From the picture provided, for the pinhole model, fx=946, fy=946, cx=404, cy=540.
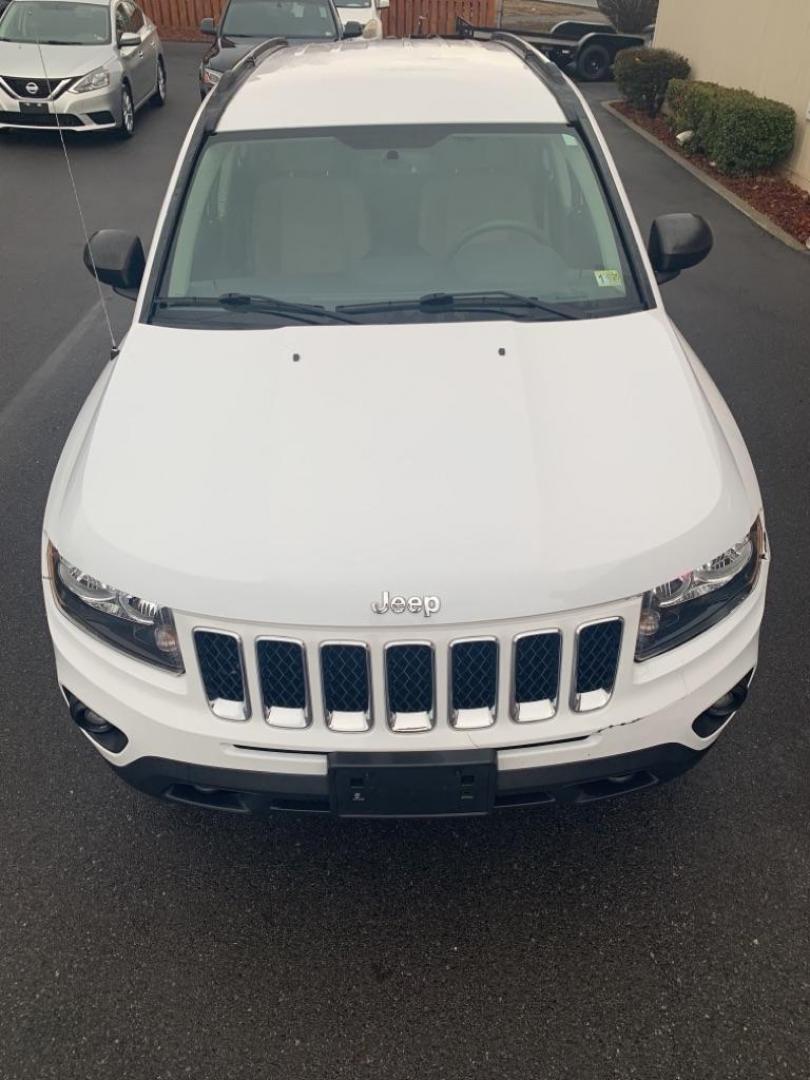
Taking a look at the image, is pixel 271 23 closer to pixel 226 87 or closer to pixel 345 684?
pixel 226 87

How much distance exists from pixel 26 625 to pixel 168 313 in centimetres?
157

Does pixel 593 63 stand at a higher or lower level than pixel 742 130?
lower

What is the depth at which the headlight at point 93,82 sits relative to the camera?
11562 mm


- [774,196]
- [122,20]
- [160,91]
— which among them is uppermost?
[122,20]

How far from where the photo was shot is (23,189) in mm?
10516

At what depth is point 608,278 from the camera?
11.8 feet

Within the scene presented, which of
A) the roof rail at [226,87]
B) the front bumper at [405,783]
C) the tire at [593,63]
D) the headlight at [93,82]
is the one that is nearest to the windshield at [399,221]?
the roof rail at [226,87]

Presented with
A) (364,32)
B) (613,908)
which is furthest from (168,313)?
(364,32)

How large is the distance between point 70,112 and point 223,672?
1138 cm

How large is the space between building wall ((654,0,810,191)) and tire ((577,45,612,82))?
3.50 meters

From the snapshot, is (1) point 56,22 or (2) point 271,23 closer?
(1) point 56,22

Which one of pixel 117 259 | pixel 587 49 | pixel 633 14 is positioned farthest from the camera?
pixel 633 14

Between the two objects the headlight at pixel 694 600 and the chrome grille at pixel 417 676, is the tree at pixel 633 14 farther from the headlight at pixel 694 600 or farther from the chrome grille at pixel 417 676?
the chrome grille at pixel 417 676

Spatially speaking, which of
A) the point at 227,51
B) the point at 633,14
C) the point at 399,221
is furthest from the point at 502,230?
the point at 633,14
